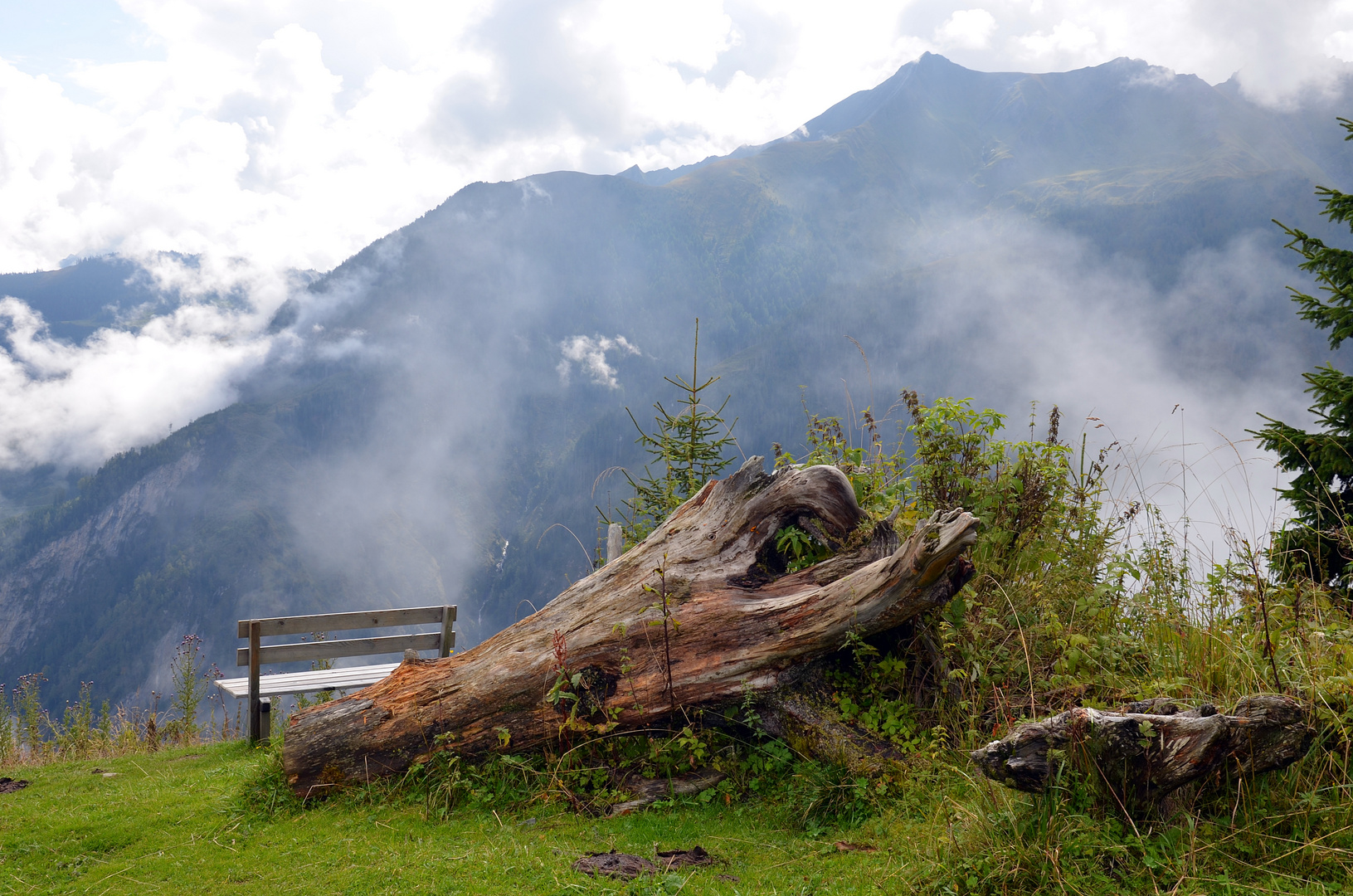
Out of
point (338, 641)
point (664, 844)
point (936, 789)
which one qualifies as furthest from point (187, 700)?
point (936, 789)

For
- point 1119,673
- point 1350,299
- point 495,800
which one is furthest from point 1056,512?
point 495,800

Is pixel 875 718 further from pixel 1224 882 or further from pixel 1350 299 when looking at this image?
pixel 1350 299

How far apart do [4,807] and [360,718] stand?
3.71m

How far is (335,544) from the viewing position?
196250 mm

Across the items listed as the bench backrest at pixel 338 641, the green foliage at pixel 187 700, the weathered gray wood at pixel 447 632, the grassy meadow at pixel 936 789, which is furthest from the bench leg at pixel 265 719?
the green foliage at pixel 187 700

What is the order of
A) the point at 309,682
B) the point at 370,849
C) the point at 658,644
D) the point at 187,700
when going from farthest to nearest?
1. the point at 187,700
2. the point at 309,682
3. the point at 658,644
4. the point at 370,849

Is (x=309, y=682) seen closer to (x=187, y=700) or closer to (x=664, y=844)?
(x=187, y=700)

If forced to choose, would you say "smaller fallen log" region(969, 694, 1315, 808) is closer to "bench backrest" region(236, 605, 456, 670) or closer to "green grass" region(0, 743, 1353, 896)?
"green grass" region(0, 743, 1353, 896)

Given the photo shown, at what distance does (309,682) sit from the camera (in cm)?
936

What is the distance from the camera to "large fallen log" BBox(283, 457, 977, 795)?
19.1 feet

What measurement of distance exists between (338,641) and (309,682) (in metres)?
0.62

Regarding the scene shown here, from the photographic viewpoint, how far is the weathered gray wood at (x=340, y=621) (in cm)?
909

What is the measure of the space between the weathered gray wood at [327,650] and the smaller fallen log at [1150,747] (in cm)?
730

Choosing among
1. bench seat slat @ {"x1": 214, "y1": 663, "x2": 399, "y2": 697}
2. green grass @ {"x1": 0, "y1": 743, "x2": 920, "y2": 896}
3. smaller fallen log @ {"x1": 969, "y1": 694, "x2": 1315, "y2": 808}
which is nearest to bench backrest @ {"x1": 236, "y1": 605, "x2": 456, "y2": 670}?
bench seat slat @ {"x1": 214, "y1": 663, "x2": 399, "y2": 697}
